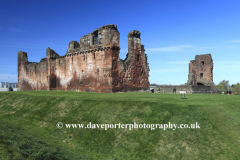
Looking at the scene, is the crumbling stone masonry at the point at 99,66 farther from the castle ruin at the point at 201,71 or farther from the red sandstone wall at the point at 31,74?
the castle ruin at the point at 201,71

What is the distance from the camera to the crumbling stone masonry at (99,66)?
18688mm

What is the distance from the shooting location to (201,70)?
38.0 m

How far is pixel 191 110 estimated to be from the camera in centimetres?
853

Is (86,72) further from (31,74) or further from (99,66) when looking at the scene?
(31,74)

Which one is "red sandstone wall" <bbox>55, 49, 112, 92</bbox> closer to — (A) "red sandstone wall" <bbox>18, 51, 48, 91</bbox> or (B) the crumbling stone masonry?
(B) the crumbling stone masonry

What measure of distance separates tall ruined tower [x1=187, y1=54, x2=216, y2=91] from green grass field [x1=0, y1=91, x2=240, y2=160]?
1130 inches

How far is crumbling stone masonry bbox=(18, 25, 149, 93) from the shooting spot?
61.3 ft

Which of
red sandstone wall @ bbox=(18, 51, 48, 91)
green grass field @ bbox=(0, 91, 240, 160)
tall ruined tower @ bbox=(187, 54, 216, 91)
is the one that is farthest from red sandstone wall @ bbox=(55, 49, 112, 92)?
tall ruined tower @ bbox=(187, 54, 216, 91)

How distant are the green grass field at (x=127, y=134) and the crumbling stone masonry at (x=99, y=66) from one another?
278 inches

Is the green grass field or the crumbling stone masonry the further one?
the crumbling stone masonry

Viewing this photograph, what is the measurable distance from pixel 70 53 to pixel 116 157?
19.2 meters

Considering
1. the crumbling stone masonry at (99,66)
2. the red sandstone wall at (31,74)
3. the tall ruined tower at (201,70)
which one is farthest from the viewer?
the tall ruined tower at (201,70)

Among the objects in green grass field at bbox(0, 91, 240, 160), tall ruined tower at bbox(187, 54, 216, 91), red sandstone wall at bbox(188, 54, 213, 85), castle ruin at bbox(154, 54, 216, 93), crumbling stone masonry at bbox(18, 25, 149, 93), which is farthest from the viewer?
red sandstone wall at bbox(188, 54, 213, 85)

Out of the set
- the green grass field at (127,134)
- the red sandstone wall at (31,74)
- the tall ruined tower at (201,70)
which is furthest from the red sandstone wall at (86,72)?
the tall ruined tower at (201,70)
